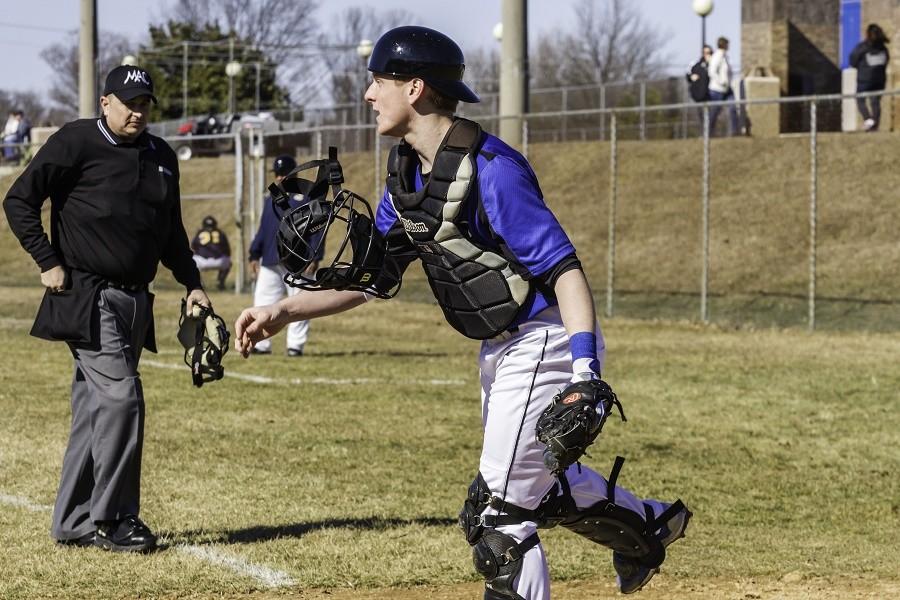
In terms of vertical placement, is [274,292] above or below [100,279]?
below

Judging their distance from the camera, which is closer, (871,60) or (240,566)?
(240,566)

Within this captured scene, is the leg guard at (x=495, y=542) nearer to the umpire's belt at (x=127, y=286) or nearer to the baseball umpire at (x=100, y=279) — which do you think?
the baseball umpire at (x=100, y=279)

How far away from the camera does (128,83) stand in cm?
676

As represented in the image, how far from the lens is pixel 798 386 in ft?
43.2

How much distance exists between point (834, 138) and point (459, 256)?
71.2 ft

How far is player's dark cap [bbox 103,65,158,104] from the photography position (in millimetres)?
6727

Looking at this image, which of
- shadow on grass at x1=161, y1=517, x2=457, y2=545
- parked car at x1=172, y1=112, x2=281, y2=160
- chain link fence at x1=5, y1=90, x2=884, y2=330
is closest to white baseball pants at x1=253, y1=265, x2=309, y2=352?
chain link fence at x1=5, y1=90, x2=884, y2=330

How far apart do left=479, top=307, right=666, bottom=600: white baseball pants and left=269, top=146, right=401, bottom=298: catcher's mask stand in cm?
55

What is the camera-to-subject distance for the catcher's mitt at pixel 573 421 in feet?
14.3

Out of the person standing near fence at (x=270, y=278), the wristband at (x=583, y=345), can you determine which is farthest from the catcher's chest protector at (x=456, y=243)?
the person standing near fence at (x=270, y=278)

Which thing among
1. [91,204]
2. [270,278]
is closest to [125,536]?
[91,204]

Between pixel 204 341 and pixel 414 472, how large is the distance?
2.62m

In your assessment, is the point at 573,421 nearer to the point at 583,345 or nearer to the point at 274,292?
the point at 583,345

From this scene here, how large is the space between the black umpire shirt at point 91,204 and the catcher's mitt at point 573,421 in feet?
9.87
